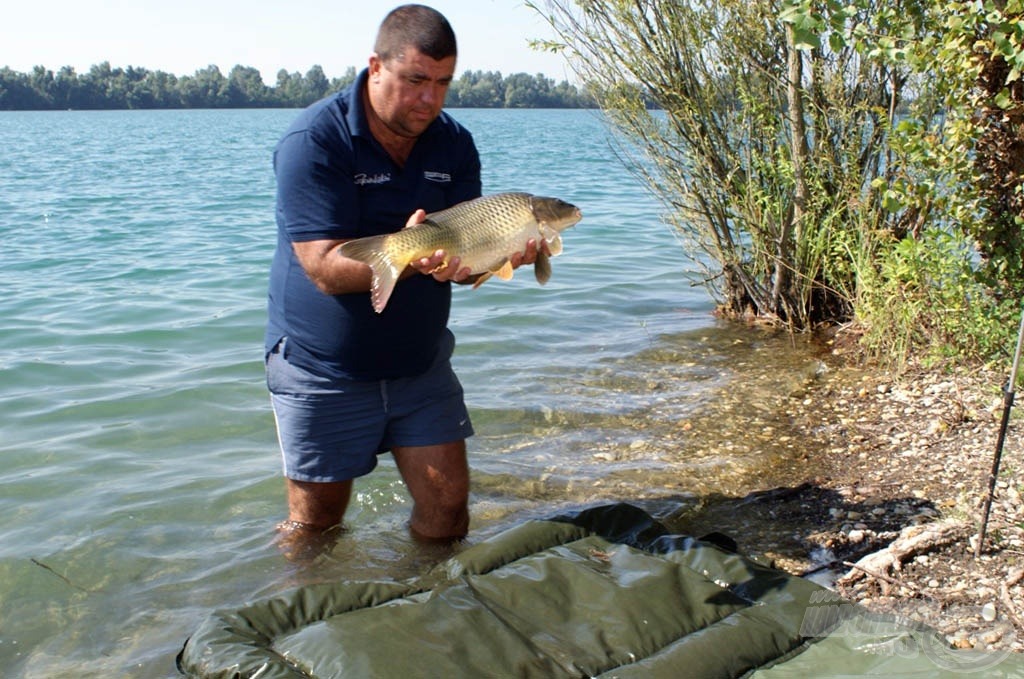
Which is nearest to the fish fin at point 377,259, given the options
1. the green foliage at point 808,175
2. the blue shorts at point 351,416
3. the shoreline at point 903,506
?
the blue shorts at point 351,416

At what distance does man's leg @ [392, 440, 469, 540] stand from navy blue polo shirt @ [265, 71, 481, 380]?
18.3 inches

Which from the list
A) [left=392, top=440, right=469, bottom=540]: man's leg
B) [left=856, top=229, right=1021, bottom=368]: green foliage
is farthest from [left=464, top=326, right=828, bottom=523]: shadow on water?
[left=392, top=440, right=469, bottom=540]: man's leg

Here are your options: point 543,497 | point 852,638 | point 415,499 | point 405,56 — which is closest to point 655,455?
point 543,497

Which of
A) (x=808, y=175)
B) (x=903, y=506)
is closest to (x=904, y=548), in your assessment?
(x=903, y=506)

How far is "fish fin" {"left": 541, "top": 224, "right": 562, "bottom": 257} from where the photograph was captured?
4297mm

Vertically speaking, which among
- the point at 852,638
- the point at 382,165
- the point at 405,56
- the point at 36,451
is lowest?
the point at 36,451

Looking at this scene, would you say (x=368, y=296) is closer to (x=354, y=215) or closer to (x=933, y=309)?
(x=354, y=215)

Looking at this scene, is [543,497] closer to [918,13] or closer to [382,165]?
[382,165]

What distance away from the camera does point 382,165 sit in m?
4.46

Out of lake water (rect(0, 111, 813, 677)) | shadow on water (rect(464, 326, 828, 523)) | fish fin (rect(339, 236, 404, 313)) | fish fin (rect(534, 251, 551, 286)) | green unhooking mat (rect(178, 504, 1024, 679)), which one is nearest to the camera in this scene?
green unhooking mat (rect(178, 504, 1024, 679))

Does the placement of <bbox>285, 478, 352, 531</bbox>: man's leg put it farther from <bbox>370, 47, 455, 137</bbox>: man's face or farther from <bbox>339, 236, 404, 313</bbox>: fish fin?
<bbox>370, 47, 455, 137</bbox>: man's face

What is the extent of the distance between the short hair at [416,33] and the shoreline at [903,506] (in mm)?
2815

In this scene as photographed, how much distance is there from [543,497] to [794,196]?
4399mm

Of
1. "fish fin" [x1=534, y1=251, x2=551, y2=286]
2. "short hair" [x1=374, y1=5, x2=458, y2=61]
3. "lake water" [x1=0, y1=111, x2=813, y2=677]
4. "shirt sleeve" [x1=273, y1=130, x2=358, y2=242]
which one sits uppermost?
"short hair" [x1=374, y1=5, x2=458, y2=61]
